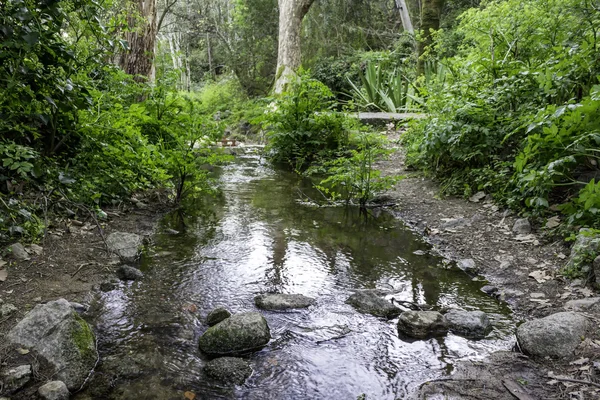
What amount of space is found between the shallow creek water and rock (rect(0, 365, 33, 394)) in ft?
0.87

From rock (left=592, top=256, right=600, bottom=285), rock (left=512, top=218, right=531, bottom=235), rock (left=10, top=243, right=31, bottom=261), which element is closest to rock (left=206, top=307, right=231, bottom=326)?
rock (left=10, top=243, right=31, bottom=261)

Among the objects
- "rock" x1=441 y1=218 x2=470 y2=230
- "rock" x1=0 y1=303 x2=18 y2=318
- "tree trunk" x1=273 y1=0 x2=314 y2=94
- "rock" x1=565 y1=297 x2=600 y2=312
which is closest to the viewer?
"rock" x1=0 y1=303 x2=18 y2=318

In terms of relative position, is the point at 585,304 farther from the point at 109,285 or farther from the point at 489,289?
the point at 109,285

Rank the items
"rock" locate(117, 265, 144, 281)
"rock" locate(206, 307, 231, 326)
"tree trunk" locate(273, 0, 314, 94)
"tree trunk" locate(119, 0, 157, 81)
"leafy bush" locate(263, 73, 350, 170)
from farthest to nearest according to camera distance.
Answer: "tree trunk" locate(273, 0, 314, 94) < "leafy bush" locate(263, 73, 350, 170) < "tree trunk" locate(119, 0, 157, 81) < "rock" locate(117, 265, 144, 281) < "rock" locate(206, 307, 231, 326)

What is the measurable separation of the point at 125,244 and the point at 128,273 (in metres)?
0.51

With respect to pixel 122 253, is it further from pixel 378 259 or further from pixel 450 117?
pixel 450 117

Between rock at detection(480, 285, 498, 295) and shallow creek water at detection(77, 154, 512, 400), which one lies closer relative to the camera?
shallow creek water at detection(77, 154, 512, 400)

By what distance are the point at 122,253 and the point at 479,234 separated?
11.0 ft

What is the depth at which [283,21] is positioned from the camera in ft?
41.9

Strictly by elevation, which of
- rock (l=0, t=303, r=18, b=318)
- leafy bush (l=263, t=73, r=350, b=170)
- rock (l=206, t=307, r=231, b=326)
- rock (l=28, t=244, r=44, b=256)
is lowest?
rock (l=206, t=307, r=231, b=326)

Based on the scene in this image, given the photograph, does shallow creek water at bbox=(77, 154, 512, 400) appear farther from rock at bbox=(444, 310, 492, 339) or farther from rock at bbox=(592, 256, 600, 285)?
rock at bbox=(592, 256, 600, 285)

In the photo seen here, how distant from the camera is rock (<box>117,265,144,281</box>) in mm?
3240

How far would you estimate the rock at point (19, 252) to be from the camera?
9.77 ft

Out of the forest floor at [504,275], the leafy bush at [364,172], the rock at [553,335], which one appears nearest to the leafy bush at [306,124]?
the forest floor at [504,275]
